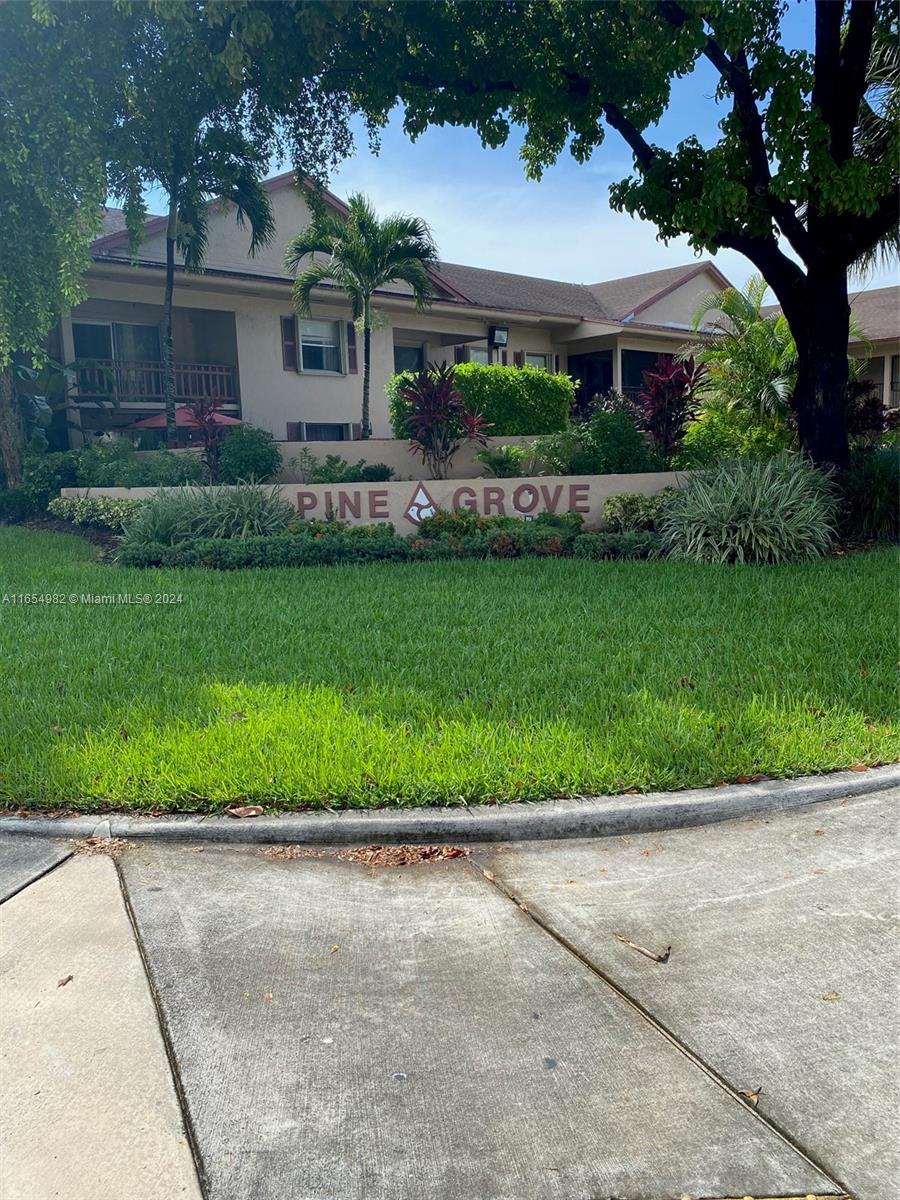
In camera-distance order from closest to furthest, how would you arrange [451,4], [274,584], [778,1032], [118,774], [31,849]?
[778,1032], [31,849], [118,774], [274,584], [451,4]

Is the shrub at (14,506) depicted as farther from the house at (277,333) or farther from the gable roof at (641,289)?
the gable roof at (641,289)

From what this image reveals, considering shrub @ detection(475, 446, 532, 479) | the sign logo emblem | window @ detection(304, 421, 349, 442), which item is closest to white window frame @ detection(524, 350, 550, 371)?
window @ detection(304, 421, 349, 442)

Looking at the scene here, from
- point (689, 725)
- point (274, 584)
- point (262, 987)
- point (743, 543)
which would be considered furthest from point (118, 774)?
point (743, 543)

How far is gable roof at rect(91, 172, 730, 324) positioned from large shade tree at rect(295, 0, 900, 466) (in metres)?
9.80

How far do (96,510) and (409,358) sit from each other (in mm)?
12721

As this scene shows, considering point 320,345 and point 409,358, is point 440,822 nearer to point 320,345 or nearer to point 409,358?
point 320,345

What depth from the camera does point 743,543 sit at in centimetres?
1048

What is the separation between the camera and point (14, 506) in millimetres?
15734

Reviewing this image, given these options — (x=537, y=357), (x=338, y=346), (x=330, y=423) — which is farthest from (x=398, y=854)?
(x=537, y=357)

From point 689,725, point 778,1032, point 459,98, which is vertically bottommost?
point 778,1032

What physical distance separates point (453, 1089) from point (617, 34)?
37.5 ft

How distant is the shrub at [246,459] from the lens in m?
14.9

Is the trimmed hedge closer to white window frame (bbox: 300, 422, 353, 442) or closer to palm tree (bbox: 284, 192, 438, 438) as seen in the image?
palm tree (bbox: 284, 192, 438, 438)

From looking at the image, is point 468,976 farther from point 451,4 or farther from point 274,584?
point 451,4
